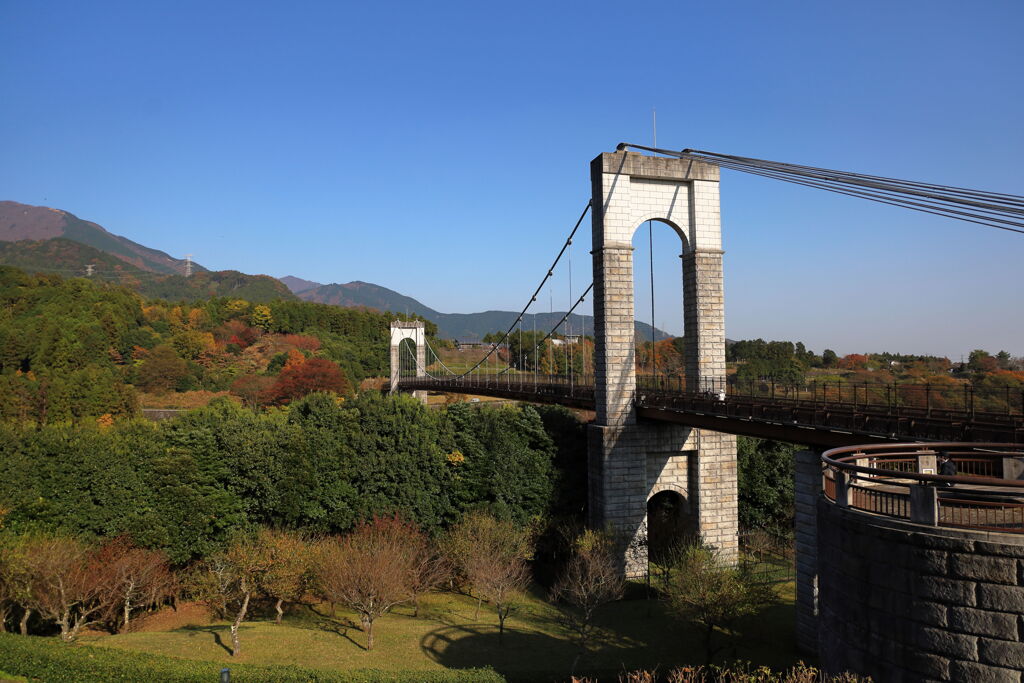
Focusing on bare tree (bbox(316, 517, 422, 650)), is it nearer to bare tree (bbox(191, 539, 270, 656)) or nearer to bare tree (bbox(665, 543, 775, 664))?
bare tree (bbox(191, 539, 270, 656))

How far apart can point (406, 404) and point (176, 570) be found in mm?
9607

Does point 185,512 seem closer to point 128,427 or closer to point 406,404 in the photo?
point 128,427

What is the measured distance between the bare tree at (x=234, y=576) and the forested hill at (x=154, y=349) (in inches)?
1460

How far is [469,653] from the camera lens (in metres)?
17.6

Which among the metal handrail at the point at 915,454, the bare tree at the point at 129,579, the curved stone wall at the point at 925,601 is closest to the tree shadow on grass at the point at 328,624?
the bare tree at the point at 129,579

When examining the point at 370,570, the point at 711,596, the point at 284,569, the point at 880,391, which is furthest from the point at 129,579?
the point at 880,391

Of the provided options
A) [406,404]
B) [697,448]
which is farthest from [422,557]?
[697,448]

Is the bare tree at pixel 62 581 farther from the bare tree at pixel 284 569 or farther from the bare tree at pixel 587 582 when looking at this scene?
the bare tree at pixel 587 582

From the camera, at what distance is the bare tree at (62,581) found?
56.5ft

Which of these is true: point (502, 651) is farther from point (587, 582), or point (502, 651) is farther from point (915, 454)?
point (915, 454)

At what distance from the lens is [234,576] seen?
62.7 feet

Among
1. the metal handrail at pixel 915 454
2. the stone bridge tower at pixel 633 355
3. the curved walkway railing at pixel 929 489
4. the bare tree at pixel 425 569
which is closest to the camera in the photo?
the metal handrail at pixel 915 454

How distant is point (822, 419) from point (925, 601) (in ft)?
31.2

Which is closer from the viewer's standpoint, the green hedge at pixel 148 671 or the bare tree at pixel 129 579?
the green hedge at pixel 148 671
